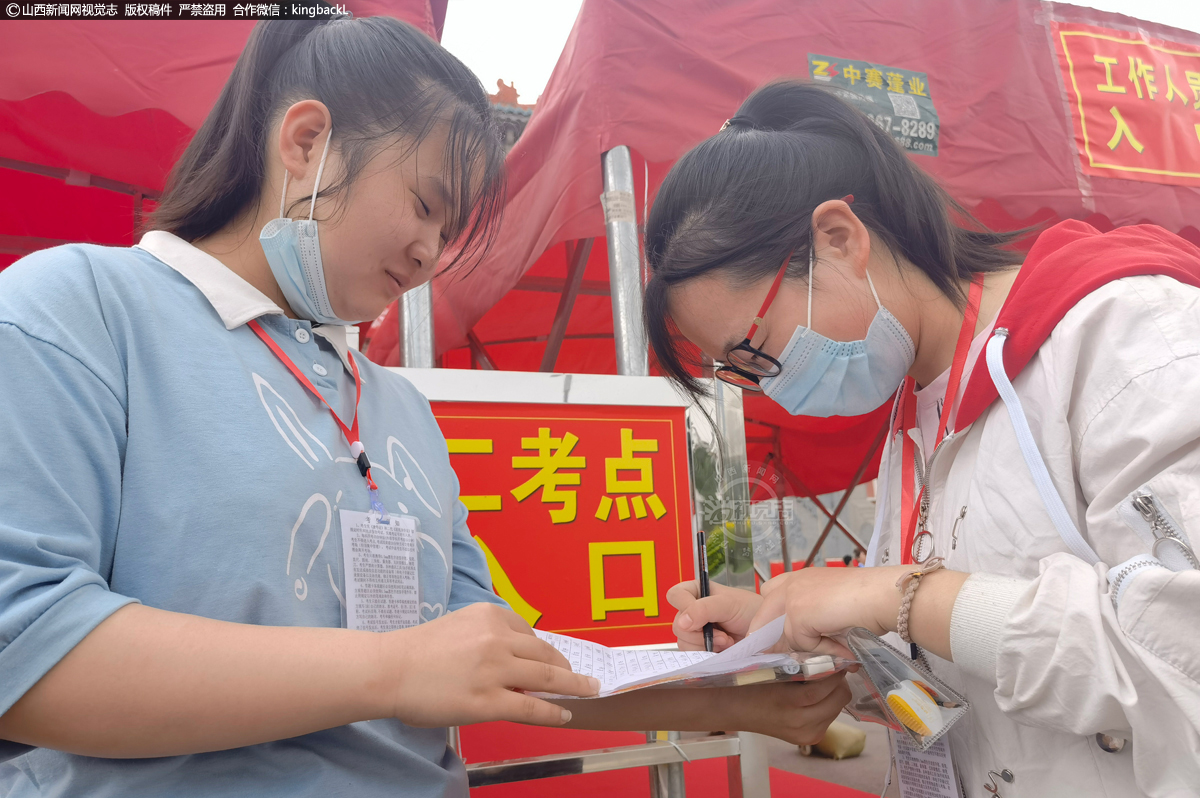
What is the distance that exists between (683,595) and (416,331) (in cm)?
110

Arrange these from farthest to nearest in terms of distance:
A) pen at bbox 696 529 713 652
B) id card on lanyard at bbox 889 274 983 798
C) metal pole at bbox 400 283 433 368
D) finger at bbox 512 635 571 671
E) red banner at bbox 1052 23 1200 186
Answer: red banner at bbox 1052 23 1200 186 < metal pole at bbox 400 283 433 368 < pen at bbox 696 529 713 652 < id card on lanyard at bbox 889 274 983 798 < finger at bbox 512 635 571 671

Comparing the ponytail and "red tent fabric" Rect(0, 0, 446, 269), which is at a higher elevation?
"red tent fabric" Rect(0, 0, 446, 269)

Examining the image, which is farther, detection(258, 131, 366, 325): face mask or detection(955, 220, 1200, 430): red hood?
detection(258, 131, 366, 325): face mask

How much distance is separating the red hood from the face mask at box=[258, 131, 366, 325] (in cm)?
91

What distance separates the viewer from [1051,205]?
2.64 meters

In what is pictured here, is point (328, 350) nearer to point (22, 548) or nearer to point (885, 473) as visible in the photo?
point (22, 548)

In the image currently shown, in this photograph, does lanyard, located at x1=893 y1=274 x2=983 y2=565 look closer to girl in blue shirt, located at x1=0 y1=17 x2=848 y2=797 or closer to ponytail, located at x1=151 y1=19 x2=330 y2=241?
girl in blue shirt, located at x1=0 y1=17 x2=848 y2=797

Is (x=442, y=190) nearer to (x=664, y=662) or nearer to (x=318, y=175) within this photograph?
(x=318, y=175)

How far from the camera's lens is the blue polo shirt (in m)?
0.64

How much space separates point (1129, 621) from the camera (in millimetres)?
722

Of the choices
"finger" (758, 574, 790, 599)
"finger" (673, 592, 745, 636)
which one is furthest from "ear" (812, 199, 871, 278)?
"finger" (673, 592, 745, 636)

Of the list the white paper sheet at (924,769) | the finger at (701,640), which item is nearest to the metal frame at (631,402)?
the finger at (701,640)

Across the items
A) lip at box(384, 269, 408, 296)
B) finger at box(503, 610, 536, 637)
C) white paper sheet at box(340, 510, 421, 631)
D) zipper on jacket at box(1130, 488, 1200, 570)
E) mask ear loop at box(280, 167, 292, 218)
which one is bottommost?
finger at box(503, 610, 536, 637)

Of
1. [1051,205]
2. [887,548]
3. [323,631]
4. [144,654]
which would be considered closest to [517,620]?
[323,631]
